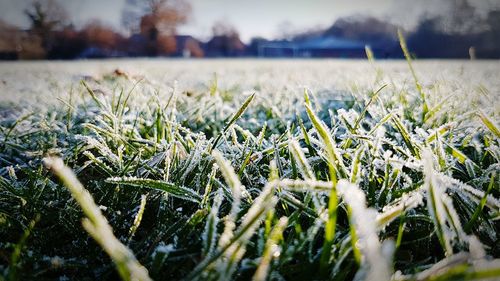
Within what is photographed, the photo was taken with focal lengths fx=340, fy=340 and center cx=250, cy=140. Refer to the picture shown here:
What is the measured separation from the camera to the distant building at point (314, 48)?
4309cm

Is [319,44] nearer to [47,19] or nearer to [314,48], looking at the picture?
[314,48]

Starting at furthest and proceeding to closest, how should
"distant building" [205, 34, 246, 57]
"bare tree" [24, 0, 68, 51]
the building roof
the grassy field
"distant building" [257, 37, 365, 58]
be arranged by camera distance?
the building roof → "distant building" [205, 34, 246, 57] → "distant building" [257, 37, 365, 58] → "bare tree" [24, 0, 68, 51] → the grassy field

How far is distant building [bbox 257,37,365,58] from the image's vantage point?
1697 inches

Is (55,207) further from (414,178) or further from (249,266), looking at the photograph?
(414,178)

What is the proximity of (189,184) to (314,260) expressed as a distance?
0.37 m

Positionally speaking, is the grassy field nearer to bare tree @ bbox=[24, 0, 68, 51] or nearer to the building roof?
bare tree @ bbox=[24, 0, 68, 51]

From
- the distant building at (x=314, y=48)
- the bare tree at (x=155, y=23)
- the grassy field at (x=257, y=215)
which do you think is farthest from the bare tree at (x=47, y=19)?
the grassy field at (x=257, y=215)

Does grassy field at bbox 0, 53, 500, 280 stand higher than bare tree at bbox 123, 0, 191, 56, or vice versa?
bare tree at bbox 123, 0, 191, 56

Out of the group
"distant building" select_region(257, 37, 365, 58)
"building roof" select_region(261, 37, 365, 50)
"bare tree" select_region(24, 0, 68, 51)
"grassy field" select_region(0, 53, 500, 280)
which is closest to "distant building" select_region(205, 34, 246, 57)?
"distant building" select_region(257, 37, 365, 58)

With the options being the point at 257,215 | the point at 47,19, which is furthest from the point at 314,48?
the point at 257,215

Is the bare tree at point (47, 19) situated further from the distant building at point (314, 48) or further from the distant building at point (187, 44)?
the distant building at point (314, 48)

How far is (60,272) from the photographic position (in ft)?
1.95

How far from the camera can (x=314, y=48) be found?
1772 inches

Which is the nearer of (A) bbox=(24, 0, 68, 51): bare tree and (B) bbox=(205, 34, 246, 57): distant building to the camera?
(A) bbox=(24, 0, 68, 51): bare tree
